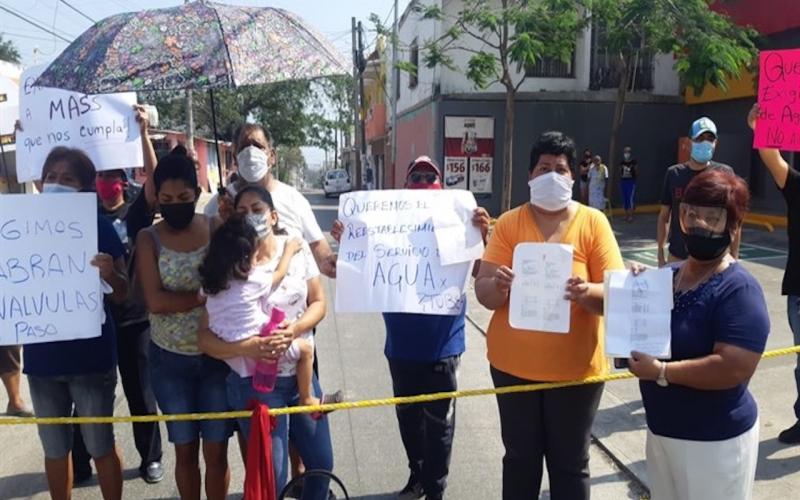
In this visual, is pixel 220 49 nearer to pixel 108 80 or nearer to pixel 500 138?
pixel 108 80

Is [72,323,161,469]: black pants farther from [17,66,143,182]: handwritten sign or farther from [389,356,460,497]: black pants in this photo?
[389,356,460,497]: black pants

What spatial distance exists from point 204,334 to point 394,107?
2648cm

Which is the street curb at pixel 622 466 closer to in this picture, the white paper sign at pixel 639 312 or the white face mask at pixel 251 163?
the white paper sign at pixel 639 312

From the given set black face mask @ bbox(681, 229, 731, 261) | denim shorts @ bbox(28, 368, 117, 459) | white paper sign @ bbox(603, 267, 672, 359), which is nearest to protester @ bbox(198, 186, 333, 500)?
denim shorts @ bbox(28, 368, 117, 459)

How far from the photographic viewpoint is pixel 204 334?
9.98 feet

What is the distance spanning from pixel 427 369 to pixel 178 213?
151 centimetres

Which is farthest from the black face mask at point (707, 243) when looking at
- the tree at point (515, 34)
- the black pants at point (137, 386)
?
the tree at point (515, 34)

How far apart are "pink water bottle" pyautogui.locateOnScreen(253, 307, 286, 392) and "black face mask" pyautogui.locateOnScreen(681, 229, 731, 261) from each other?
170 centimetres

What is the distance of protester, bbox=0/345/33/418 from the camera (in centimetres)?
526

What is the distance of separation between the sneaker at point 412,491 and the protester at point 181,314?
118cm

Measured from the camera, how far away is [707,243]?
2566 millimetres

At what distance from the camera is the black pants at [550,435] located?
3104 mm

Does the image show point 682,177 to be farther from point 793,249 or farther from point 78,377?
point 78,377

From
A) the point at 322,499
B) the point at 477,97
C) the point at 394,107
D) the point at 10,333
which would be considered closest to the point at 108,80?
the point at 10,333
